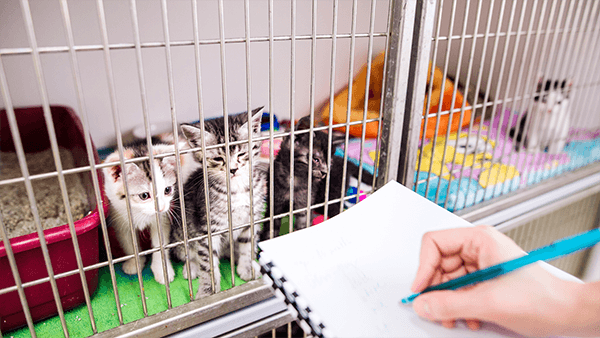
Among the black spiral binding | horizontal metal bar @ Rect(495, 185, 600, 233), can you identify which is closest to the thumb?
the black spiral binding

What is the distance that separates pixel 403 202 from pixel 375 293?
0.17 m

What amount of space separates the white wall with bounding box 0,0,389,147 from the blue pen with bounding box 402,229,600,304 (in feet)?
4.16

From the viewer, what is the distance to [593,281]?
410 millimetres

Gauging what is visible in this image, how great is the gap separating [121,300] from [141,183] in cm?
29

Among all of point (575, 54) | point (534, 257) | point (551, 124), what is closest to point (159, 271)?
point (534, 257)

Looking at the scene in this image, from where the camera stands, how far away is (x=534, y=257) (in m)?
0.37

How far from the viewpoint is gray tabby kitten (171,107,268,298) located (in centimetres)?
91

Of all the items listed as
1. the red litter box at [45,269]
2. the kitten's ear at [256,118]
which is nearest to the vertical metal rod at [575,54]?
the kitten's ear at [256,118]

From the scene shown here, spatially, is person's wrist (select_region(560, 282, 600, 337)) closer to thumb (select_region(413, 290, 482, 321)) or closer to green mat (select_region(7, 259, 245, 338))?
thumb (select_region(413, 290, 482, 321))

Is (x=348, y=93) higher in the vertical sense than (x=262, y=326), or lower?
higher

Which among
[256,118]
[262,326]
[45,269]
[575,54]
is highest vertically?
[575,54]

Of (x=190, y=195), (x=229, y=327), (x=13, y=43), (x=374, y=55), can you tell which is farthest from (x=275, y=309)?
(x=374, y=55)

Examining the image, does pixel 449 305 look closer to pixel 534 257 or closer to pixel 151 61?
pixel 534 257

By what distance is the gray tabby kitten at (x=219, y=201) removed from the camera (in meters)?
0.91
